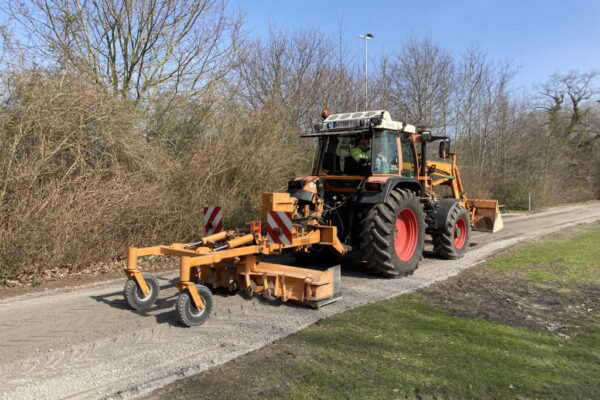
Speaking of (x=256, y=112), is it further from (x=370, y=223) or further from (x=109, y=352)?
(x=109, y=352)

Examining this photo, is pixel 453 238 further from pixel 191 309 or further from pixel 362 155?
pixel 191 309

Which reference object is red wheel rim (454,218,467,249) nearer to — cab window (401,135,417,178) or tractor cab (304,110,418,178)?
cab window (401,135,417,178)

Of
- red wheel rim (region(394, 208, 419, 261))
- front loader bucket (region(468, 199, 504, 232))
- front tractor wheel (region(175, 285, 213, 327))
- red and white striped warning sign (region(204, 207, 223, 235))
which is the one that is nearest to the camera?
front tractor wheel (region(175, 285, 213, 327))

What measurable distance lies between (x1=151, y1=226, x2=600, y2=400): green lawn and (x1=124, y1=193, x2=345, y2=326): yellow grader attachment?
528mm

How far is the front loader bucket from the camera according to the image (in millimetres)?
9953

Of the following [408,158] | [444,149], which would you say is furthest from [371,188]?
[444,149]

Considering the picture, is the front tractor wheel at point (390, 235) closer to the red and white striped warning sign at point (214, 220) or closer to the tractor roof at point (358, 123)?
the tractor roof at point (358, 123)

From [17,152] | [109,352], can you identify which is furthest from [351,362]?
[17,152]

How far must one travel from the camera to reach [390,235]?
6.53m

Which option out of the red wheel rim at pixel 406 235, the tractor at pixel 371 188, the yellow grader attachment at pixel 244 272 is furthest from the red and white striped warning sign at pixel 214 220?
the red wheel rim at pixel 406 235

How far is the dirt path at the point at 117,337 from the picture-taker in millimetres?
3381

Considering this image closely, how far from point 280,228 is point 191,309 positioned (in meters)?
1.58

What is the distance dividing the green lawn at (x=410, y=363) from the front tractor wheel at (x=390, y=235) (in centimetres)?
143

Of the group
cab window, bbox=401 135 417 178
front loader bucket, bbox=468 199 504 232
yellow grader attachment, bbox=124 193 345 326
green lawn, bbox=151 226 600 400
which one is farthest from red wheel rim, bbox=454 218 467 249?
yellow grader attachment, bbox=124 193 345 326
